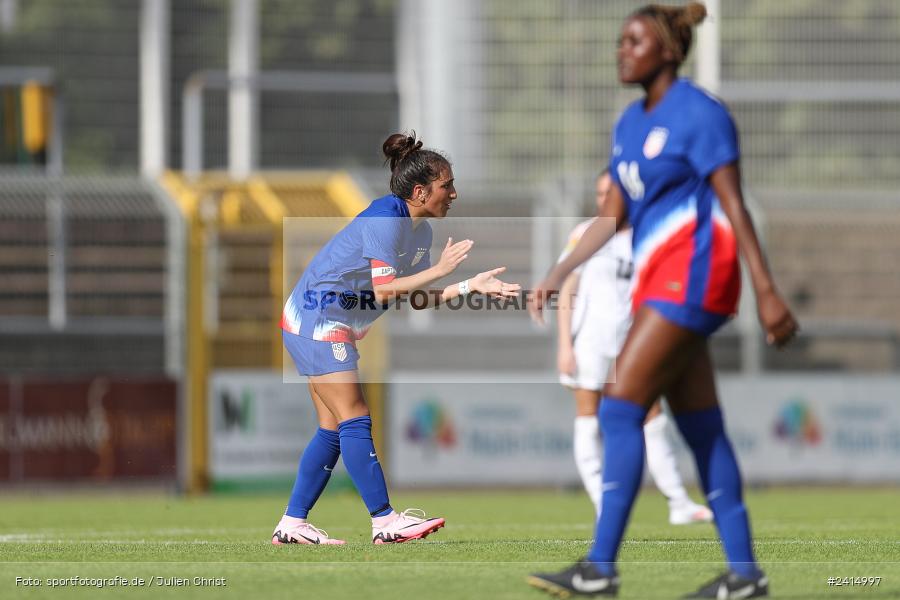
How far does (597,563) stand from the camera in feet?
19.6

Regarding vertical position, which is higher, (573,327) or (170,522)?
(573,327)

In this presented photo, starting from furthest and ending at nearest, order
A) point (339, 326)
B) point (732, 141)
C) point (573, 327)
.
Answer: point (573, 327) < point (339, 326) < point (732, 141)

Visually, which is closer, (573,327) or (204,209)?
(573,327)

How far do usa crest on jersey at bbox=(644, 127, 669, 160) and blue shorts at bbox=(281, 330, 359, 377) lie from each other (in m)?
2.70

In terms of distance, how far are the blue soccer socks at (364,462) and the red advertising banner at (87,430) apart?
368 inches

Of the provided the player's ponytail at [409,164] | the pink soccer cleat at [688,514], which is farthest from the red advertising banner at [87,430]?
the player's ponytail at [409,164]

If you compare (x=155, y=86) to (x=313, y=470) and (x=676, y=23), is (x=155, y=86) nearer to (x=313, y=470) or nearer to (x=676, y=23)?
(x=313, y=470)

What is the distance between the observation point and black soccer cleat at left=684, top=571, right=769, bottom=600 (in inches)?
→ 235

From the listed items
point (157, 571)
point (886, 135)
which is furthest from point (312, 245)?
point (157, 571)

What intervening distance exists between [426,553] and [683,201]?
250 centimetres

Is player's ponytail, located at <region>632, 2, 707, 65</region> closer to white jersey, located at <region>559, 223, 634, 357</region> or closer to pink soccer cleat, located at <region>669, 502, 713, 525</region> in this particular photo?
white jersey, located at <region>559, 223, 634, 357</region>

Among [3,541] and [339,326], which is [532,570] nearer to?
[339,326]

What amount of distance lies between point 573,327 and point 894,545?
2529mm

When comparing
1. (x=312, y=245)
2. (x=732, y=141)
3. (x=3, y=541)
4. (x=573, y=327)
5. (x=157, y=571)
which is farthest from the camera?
(x=312, y=245)
